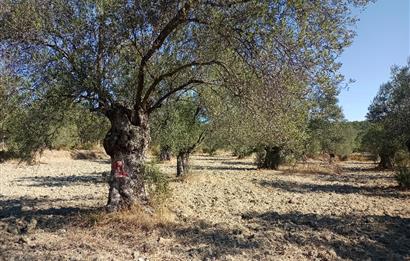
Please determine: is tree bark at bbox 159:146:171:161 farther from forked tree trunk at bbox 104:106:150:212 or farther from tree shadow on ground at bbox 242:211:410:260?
forked tree trunk at bbox 104:106:150:212

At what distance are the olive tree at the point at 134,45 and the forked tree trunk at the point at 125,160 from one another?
0.08ft

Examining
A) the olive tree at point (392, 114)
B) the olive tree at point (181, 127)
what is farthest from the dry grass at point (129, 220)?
the olive tree at point (392, 114)

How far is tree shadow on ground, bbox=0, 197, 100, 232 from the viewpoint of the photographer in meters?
10.0

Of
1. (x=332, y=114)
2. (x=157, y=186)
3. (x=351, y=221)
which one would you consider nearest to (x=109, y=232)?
(x=157, y=186)

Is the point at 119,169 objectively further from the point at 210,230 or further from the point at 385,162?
the point at 385,162

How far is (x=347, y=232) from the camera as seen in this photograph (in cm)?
1024

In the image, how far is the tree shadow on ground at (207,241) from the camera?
26.6 feet

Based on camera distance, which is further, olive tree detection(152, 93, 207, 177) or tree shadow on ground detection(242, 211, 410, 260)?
olive tree detection(152, 93, 207, 177)

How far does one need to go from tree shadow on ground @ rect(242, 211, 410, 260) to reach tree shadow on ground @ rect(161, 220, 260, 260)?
101cm

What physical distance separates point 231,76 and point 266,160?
960 inches

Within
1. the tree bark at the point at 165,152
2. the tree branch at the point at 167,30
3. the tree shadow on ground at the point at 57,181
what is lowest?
the tree shadow on ground at the point at 57,181

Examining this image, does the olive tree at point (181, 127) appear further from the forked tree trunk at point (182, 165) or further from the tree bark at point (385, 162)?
the tree bark at point (385, 162)

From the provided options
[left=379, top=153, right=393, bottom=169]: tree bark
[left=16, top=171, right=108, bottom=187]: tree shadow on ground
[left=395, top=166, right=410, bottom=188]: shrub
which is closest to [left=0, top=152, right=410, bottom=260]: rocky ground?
[left=395, top=166, right=410, bottom=188]: shrub

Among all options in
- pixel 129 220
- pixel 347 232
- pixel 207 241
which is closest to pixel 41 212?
pixel 129 220
